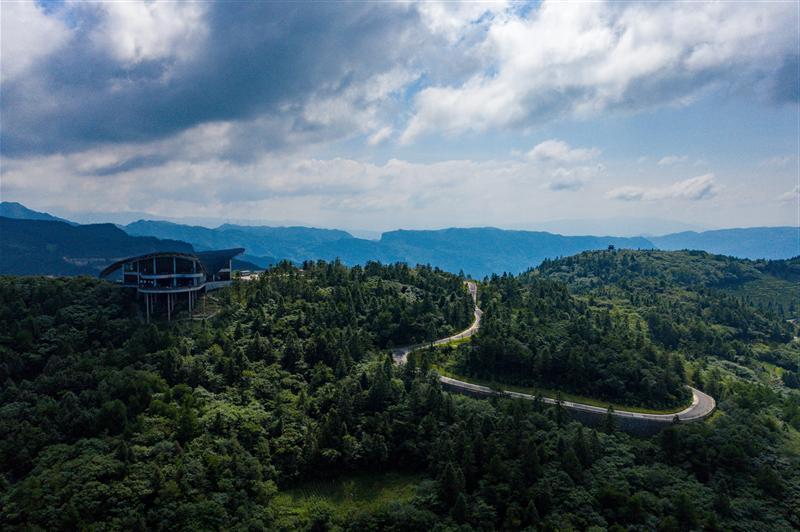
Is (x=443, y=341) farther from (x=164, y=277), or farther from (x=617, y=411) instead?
(x=164, y=277)

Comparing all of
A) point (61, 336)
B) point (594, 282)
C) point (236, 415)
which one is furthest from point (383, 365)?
point (594, 282)

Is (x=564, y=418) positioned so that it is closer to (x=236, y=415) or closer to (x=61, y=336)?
(x=236, y=415)

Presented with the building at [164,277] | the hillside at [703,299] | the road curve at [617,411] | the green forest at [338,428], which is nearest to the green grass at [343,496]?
the green forest at [338,428]

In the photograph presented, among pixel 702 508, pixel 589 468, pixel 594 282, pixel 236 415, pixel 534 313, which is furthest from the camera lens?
pixel 594 282

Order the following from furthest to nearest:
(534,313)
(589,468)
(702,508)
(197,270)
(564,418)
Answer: (534,313) → (197,270) → (564,418) → (589,468) → (702,508)

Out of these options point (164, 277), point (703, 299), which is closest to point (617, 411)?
point (164, 277)

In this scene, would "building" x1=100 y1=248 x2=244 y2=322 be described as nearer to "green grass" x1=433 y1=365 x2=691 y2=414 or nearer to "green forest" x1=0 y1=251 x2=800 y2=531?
"green forest" x1=0 y1=251 x2=800 y2=531

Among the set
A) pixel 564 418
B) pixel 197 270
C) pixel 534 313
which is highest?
pixel 197 270
